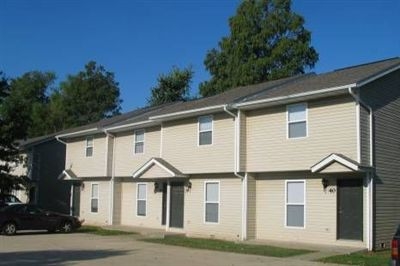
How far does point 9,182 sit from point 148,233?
15503 mm

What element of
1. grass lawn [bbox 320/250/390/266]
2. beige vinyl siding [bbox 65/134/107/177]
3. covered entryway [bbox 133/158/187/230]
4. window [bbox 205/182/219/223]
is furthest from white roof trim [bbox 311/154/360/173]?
beige vinyl siding [bbox 65/134/107/177]

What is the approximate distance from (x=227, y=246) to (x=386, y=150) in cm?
667

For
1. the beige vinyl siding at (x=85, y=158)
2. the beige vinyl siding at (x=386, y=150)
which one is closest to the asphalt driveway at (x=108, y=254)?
the beige vinyl siding at (x=386, y=150)

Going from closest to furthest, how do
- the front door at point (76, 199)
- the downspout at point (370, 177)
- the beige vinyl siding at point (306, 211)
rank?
the downspout at point (370, 177) < the beige vinyl siding at point (306, 211) < the front door at point (76, 199)

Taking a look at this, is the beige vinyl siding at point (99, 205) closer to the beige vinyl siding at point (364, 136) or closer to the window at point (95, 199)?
the window at point (95, 199)

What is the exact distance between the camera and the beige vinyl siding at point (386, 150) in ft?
71.8

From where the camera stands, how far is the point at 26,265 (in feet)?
56.6

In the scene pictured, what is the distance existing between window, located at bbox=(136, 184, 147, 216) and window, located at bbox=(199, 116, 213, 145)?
663 centimetres

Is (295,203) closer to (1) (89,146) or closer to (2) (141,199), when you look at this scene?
(2) (141,199)

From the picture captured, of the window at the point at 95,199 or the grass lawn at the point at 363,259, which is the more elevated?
the window at the point at 95,199

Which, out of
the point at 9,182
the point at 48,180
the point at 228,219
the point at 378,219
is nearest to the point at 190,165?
the point at 228,219

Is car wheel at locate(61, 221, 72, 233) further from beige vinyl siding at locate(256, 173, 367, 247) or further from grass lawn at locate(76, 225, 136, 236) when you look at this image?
beige vinyl siding at locate(256, 173, 367, 247)

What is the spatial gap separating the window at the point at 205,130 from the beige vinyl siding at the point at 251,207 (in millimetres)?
2929

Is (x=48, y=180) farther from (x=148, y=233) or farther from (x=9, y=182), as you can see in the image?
(x=148, y=233)
